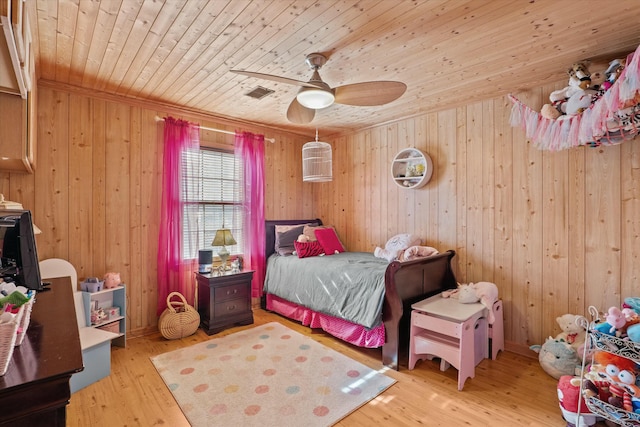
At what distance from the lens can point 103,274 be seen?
126 inches

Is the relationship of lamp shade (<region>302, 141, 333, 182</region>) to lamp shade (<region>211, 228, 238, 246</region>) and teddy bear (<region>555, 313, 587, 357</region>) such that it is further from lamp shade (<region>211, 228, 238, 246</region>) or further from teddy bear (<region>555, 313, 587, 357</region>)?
teddy bear (<region>555, 313, 587, 357</region>)

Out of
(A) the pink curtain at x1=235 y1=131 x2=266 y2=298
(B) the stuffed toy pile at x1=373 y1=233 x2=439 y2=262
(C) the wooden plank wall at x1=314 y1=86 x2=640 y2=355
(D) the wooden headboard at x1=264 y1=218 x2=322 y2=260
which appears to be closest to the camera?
(C) the wooden plank wall at x1=314 y1=86 x2=640 y2=355

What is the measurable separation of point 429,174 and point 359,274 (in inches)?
59.8

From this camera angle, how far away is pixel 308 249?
13.1 feet

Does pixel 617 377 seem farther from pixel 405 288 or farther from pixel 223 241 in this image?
pixel 223 241

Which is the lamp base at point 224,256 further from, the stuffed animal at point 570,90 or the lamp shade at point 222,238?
the stuffed animal at point 570,90

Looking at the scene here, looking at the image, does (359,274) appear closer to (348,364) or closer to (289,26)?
(348,364)

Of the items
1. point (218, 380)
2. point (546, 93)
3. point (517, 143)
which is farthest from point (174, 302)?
point (546, 93)

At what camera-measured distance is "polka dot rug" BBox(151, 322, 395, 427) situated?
6.84ft

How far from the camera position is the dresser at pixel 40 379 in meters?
0.73

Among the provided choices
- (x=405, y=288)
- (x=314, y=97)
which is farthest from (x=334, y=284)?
(x=314, y=97)

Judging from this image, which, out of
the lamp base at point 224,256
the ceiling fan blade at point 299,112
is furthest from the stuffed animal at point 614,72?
the lamp base at point 224,256

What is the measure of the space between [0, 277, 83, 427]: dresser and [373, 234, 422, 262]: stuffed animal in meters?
3.03

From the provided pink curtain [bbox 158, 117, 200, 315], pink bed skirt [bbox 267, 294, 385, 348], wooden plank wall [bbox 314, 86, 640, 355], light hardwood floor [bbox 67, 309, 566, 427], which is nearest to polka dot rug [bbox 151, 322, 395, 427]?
light hardwood floor [bbox 67, 309, 566, 427]
